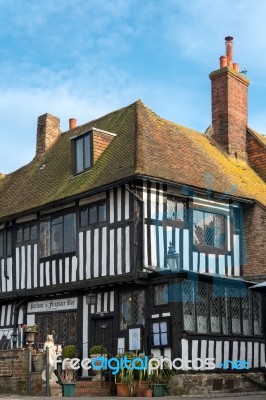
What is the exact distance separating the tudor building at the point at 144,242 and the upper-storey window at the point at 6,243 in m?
0.04

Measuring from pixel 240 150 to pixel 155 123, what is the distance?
13.2 feet

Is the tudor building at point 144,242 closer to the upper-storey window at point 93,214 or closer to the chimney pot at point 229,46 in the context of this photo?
the upper-storey window at point 93,214

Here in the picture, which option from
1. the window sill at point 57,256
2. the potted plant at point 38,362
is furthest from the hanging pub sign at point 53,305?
the potted plant at point 38,362

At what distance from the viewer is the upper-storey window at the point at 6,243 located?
74.1 feet

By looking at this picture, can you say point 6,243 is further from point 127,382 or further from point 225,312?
point 225,312

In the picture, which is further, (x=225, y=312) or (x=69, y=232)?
(x=69, y=232)

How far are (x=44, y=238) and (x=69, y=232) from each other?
1217 millimetres

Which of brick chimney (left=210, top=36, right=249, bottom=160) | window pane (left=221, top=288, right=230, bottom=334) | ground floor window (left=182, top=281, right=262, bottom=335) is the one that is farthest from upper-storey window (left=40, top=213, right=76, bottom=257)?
brick chimney (left=210, top=36, right=249, bottom=160)

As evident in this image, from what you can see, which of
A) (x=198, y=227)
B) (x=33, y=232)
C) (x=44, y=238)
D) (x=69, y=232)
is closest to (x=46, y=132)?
(x=33, y=232)

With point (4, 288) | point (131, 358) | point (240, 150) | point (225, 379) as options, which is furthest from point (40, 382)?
point (240, 150)

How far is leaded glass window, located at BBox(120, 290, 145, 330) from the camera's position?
18203 mm

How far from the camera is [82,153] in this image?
21.4m

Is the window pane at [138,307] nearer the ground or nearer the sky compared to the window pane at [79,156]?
nearer the ground

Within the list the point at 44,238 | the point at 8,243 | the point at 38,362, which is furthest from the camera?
the point at 8,243
